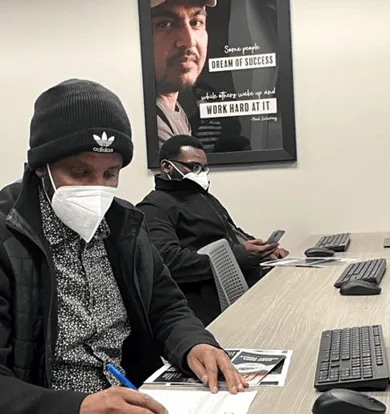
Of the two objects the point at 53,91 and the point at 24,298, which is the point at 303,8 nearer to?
the point at 53,91

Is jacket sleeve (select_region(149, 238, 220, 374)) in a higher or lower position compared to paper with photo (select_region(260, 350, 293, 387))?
higher

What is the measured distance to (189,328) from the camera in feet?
4.74

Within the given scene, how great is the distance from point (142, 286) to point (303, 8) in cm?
261

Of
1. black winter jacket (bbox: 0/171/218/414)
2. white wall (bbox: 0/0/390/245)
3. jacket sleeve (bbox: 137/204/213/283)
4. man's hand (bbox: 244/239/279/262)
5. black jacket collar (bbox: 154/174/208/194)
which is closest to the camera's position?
black winter jacket (bbox: 0/171/218/414)

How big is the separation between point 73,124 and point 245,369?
617 millimetres

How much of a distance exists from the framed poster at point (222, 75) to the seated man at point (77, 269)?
2.26m

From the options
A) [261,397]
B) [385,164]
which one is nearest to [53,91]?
[261,397]

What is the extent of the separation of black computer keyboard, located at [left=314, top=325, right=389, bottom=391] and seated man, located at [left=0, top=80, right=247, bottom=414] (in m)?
0.17

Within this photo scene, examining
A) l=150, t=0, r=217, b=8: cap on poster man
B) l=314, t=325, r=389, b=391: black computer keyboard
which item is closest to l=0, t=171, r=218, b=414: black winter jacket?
l=314, t=325, r=389, b=391: black computer keyboard

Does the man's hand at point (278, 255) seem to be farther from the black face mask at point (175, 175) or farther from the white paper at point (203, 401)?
the white paper at point (203, 401)

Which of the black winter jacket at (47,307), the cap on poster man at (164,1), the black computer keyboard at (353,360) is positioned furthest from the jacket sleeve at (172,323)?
the cap on poster man at (164,1)

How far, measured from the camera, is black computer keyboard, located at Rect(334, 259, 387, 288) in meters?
2.13

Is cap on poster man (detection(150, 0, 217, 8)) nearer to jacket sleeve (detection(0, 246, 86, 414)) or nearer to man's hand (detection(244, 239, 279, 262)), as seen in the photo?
man's hand (detection(244, 239, 279, 262))

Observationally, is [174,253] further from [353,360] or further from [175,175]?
[353,360]
